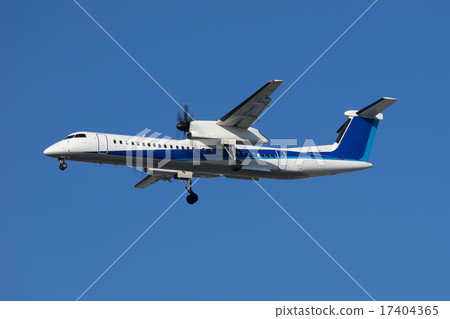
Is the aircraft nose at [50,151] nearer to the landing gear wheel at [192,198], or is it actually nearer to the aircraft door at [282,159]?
the landing gear wheel at [192,198]

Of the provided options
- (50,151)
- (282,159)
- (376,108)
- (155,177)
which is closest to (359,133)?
(376,108)

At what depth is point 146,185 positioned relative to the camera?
31.8 metres

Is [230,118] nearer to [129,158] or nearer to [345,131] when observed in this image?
[129,158]

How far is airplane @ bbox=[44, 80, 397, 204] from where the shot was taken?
25125mm

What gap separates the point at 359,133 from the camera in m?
29.5

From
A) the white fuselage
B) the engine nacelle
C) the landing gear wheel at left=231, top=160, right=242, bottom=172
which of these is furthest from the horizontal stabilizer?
the landing gear wheel at left=231, top=160, right=242, bottom=172

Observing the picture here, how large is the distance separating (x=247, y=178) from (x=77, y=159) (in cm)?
706

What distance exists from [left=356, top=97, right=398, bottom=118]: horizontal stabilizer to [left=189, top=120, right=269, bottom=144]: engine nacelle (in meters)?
5.23

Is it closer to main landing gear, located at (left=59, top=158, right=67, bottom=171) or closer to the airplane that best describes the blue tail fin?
the airplane

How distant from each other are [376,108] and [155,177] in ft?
32.8
